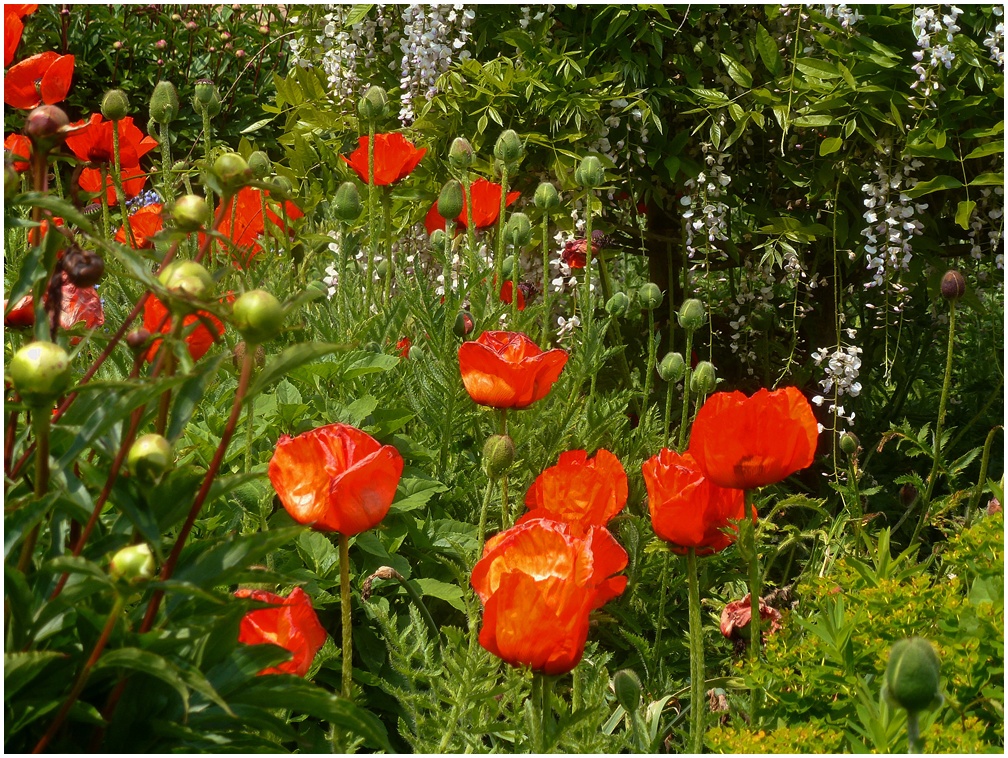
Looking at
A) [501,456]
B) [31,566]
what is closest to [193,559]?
[31,566]

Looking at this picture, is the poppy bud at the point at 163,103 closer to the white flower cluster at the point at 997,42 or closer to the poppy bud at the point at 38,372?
the poppy bud at the point at 38,372

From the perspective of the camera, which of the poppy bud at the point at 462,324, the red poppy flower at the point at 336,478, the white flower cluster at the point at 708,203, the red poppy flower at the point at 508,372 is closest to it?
the red poppy flower at the point at 336,478

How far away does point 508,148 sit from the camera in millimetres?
→ 1850

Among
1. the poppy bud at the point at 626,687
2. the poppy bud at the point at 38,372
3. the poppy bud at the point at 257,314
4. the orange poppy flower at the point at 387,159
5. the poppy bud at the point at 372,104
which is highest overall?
the poppy bud at the point at 257,314

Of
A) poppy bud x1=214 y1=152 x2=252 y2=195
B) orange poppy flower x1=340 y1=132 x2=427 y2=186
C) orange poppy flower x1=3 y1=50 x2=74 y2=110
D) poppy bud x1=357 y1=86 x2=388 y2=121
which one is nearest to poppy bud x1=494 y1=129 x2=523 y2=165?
poppy bud x1=357 y1=86 x2=388 y2=121

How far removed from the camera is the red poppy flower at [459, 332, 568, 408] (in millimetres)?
1384

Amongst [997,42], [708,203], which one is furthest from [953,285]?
[708,203]

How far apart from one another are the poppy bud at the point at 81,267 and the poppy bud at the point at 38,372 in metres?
0.09

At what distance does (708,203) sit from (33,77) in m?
1.48

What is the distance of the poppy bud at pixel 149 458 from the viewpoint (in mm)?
714

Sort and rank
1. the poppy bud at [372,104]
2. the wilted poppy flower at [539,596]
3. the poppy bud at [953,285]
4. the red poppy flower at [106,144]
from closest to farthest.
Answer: the wilted poppy flower at [539,596] → the poppy bud at [953,285] → the poppy bud at [372,104] → the red poppy flower at [106,144]

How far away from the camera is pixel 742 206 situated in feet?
8.96

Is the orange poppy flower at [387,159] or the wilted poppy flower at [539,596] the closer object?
the wilted poppy flower at [539,596]

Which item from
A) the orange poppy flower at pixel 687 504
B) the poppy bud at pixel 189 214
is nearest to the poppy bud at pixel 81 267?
the poppy bud at pixel 189 214
